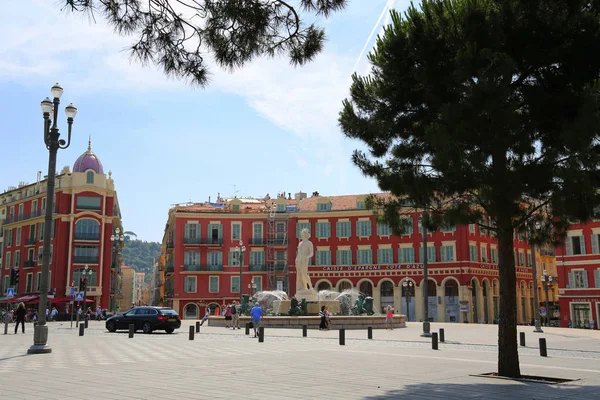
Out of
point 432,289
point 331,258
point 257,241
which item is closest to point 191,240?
point 257,241

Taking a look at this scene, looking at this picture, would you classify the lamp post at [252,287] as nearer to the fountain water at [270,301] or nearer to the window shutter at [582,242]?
the fountain water at [270,301]

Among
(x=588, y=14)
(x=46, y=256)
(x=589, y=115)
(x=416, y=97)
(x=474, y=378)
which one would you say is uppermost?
(x=588, y=14)

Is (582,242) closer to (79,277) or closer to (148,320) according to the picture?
(148,320)

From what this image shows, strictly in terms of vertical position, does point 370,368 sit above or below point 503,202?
below

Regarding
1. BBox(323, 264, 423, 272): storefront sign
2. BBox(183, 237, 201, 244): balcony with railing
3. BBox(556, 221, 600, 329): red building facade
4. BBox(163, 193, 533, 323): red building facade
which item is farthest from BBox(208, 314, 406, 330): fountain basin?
BBox(183, 237, 201, 244): balcony with railing

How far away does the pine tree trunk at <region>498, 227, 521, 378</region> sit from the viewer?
1205cm

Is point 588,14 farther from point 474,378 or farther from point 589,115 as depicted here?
point 474,378

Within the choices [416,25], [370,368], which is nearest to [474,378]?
[370,368]

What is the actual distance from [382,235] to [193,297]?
65.9ft

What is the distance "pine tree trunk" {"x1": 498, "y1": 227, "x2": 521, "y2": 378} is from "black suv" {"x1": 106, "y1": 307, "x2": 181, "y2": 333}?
20.5 m

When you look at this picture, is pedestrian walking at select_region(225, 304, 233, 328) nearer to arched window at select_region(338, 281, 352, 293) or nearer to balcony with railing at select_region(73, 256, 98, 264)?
arched window at select_region(338, 281, 352, 293)

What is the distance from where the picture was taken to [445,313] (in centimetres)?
5569

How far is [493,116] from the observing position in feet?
35.0

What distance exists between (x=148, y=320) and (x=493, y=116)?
2333 centimetres
